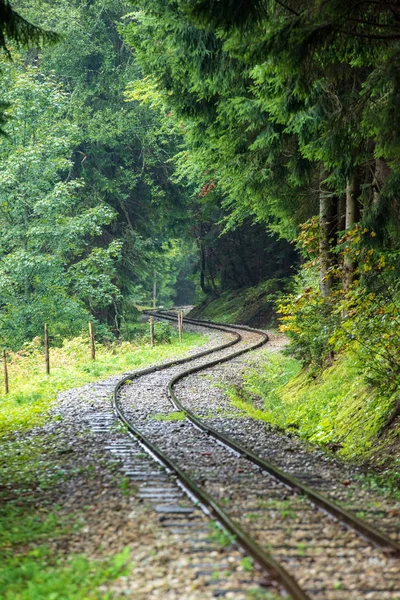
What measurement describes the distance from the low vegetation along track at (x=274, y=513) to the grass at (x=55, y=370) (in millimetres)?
2604

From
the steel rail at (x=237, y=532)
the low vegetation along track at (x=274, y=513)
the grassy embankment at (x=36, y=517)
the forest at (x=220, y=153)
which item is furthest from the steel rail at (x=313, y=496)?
the forest at (x=220, y=153)

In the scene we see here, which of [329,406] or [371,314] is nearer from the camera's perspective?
[371,314]

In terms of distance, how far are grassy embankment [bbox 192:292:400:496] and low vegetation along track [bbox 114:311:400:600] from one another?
4.15 feet

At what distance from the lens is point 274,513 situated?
6883 mm

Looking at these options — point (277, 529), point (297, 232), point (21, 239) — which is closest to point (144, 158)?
point (21, 239)

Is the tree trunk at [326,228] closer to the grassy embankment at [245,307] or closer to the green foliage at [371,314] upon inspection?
the green foliage at [371,314]

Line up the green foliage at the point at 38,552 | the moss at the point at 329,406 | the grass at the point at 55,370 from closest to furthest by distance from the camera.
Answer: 1. the green foliage at the point at 38,552
2. the moss at the point at 329,406
3. the grass at the point at 55,370

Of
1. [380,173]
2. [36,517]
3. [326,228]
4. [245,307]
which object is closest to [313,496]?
[36,517]

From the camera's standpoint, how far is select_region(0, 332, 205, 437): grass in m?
14.6

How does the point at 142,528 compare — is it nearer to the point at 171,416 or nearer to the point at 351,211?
the point at 171,416

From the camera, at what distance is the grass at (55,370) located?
1456cm

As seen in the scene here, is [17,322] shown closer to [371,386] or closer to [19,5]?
[19,5]

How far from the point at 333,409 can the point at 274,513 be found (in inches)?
228

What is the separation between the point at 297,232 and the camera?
17734mm
